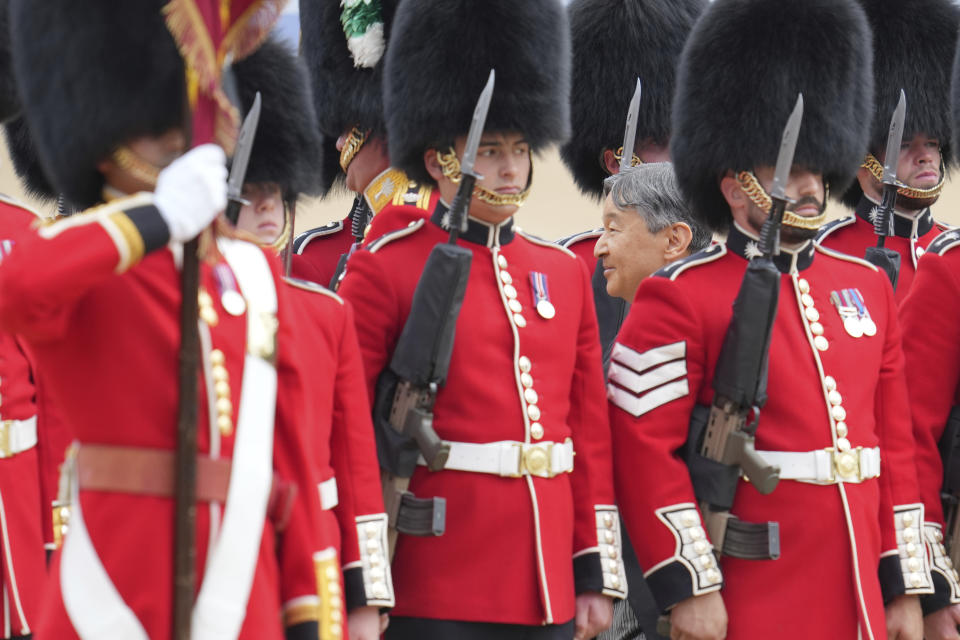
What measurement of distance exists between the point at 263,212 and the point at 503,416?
2.25 feet

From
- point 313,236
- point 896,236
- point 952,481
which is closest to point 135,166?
point 952,481

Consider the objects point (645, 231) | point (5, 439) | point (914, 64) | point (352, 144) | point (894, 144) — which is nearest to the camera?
point (5, 439)

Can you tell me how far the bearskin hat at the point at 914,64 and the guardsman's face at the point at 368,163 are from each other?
1630 millimetres

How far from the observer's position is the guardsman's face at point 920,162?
5062 mm

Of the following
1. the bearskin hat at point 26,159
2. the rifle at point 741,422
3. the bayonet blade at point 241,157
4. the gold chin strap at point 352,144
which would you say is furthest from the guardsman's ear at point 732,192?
the bearskin hat at point 26,159

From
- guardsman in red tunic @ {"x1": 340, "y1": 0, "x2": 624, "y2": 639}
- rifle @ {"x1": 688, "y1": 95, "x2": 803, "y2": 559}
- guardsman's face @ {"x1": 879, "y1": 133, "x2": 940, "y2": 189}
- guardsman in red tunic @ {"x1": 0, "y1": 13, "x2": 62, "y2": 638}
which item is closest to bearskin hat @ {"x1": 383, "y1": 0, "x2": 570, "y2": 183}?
guardsman in red tunic @ {"x1": 340, "y1": 0, "x2": 624, "y2": 639}

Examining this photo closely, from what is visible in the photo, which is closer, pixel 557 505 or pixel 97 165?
pixel 97 165

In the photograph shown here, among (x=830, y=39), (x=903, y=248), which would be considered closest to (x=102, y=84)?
(x=830, y=39)

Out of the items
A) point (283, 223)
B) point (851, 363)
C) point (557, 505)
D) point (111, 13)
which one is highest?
point (111, 13)

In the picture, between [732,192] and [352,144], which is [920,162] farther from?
[352,144]

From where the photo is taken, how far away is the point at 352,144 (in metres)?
5.32

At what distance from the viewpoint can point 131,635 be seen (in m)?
2.40

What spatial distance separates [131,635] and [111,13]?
3.27 feet

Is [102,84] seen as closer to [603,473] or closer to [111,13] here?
[111,13]
